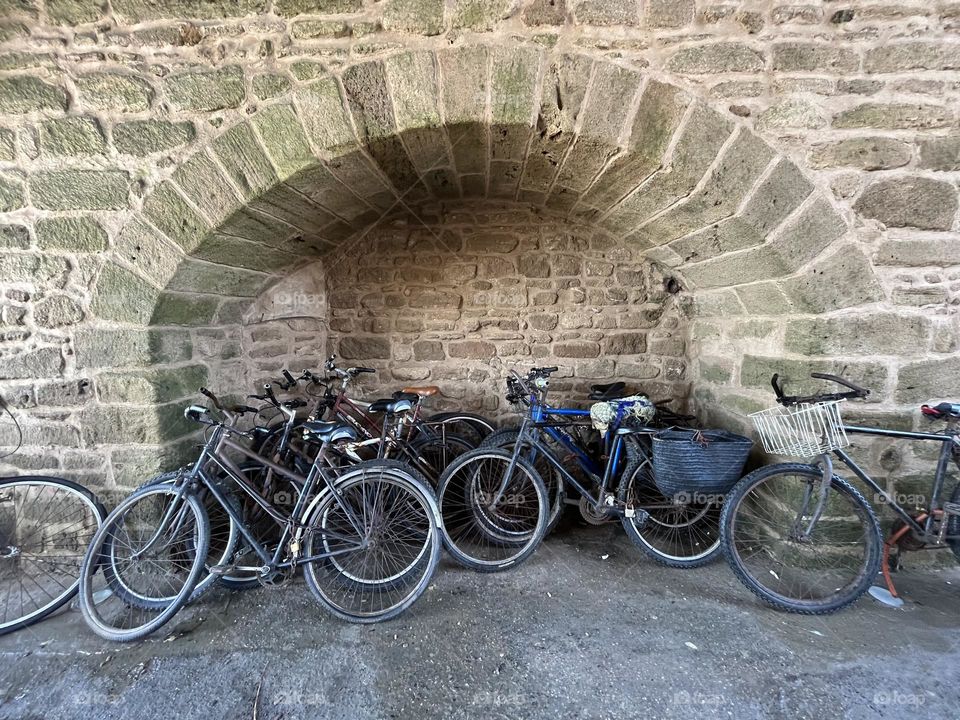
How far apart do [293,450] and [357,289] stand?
1556 millimetres

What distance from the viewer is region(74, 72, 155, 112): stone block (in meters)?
2.24

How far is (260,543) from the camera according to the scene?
2.29m

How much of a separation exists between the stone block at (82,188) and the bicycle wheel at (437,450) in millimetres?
2312

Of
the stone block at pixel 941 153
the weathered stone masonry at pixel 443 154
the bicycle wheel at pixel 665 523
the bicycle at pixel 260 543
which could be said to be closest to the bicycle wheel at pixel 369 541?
the bicycle at pixel 260 543

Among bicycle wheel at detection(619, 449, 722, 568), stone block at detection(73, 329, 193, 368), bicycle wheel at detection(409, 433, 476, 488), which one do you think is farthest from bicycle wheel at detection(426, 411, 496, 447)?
stone block at detection(73, 329, 193, 368)

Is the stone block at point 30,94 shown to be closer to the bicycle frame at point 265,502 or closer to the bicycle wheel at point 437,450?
the bicycle frame at point 265,502

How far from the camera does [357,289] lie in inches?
140

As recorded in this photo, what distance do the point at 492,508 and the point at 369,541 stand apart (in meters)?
0.78

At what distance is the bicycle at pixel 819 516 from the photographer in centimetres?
211

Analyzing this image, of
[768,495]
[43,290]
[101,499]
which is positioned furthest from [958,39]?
[101,499]

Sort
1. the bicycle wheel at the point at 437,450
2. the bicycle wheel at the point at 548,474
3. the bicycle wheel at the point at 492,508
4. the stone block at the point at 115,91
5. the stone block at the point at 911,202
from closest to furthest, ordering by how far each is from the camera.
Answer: the stone block at the point at 911,202 < the stone block at the point at 115,91 < the bicycle wheel at the point at 492,508 < the bicycle wheel at the point at 548,474 < the bicycle wheel at the point at 437,450

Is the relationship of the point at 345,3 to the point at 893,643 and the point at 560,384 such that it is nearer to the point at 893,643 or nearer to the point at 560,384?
the point at 560,384

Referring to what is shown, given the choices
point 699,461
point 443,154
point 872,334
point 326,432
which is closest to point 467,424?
point 326,432

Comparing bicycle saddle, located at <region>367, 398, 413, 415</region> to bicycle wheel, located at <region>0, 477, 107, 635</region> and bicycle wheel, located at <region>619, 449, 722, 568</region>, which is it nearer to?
bicycle wheel, located at <region>619, 449, 722, 568</region>
